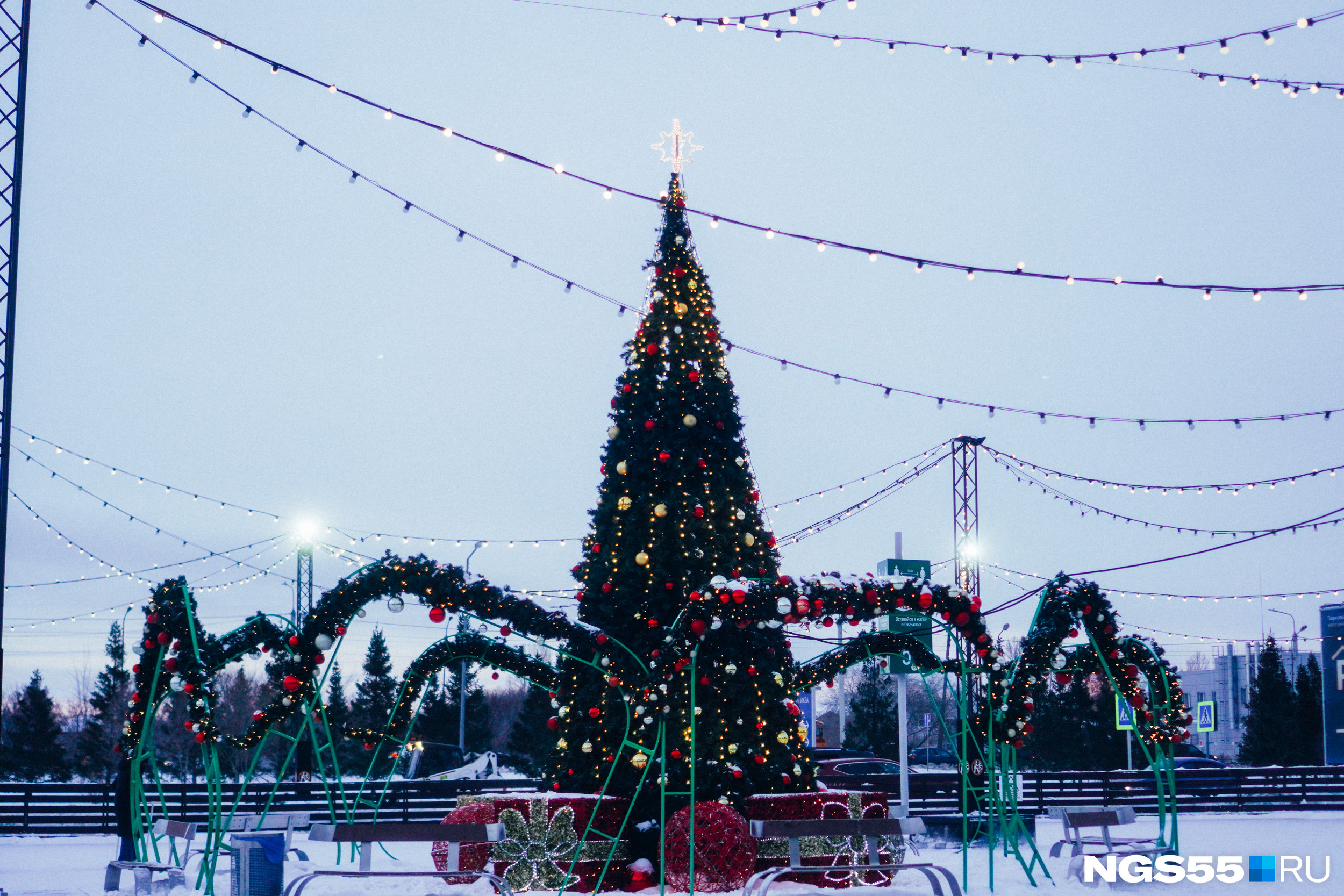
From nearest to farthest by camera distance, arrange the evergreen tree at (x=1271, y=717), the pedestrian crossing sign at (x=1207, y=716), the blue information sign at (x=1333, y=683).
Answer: the blue information sign at (x=1333, y=683)
the pedestrian crossing sign at (x=1207, y=716)
the evergreen tree at (x=1271, y=717)

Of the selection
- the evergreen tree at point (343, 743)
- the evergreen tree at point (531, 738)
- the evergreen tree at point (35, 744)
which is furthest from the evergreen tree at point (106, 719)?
the evergreen tree at point (531, 738)

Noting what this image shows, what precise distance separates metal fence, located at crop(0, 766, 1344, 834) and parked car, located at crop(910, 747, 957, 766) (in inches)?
527

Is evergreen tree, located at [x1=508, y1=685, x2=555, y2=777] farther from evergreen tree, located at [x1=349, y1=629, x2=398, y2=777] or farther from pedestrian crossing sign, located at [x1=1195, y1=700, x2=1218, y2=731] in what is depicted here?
pedestrian crossing sign, located at [x1=1195, y1=700, x2=1218, y2=731]

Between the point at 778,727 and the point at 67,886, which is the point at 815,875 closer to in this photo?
the point at 778,727

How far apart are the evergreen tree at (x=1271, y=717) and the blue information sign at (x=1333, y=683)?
9183mm

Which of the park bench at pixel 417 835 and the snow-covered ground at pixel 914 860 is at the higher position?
the park bench at pixel 417 835

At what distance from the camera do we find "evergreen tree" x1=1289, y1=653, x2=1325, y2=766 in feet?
133

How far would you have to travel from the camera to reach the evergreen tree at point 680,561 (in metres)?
11.8

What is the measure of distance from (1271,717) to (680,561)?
36119 mm

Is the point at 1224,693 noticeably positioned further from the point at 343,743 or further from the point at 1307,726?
the point at 343,743

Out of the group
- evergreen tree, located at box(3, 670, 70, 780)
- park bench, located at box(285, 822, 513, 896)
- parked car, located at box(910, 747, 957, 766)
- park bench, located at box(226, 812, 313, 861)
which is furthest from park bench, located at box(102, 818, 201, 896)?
evergreen tree, located at box(3, 670, 70, 780)

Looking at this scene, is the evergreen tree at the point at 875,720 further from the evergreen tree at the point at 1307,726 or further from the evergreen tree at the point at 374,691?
the evergreen tree at the point at 374,691

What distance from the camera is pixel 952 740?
11086mm

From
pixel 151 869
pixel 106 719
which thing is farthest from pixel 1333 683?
pixel 106 719
